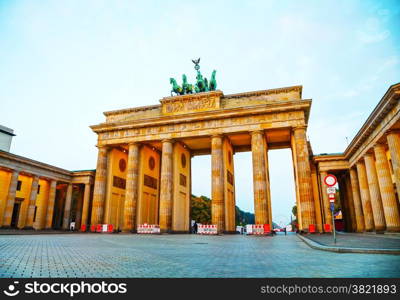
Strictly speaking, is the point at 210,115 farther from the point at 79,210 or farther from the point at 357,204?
the point at 79,210

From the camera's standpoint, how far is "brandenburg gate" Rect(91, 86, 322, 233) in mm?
29297

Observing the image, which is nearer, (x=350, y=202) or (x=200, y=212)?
(x=350, y=202)

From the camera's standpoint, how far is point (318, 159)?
111ft

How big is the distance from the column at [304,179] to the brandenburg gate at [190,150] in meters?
0.09

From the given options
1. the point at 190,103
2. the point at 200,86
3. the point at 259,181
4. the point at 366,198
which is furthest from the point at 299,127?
the point at 200,86

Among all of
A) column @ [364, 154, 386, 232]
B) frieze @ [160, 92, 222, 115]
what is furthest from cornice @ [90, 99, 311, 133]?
column @ [364, 154, 386, 232]

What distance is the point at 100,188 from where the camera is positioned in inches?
1375

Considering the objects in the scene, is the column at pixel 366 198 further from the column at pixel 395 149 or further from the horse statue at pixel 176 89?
the horse statue at pixel 176 89

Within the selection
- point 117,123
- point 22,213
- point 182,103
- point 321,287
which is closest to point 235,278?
point 321,287

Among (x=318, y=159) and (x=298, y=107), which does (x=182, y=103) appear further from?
(x=318, y=159)

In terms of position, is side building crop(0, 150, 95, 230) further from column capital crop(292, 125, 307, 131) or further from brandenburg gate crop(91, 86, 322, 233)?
column capital crop(292, 125, 307, 131)

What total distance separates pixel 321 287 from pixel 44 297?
3.85 metres

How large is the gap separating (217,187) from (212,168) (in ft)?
7.79

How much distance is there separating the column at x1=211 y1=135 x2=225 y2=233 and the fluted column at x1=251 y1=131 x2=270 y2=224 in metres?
3.64
